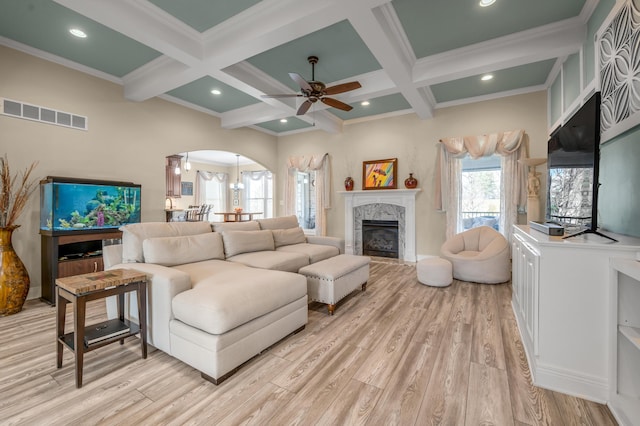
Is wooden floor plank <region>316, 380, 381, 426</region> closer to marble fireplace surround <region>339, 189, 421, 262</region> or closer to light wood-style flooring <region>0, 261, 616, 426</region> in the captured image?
light wood-style flooring <region>0, 261, 616, 426</region>

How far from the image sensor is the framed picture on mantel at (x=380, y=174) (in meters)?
5.79

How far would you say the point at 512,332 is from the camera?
8.13 feet

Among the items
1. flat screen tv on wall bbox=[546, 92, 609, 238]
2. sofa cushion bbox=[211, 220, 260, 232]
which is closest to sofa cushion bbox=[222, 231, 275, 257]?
sofa cushion bbox=[211, 220, 260, 232]

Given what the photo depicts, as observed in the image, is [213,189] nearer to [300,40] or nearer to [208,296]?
[300,40]

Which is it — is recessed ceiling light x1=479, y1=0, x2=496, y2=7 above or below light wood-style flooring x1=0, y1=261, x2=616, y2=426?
above

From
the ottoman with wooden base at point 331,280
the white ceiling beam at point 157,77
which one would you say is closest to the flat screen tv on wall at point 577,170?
the ottoman with wooden base at point 331,280

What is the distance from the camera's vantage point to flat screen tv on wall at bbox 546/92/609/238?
1.80 metres

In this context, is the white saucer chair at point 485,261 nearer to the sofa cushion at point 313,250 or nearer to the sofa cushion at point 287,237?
the sofa cushion at point 313,250

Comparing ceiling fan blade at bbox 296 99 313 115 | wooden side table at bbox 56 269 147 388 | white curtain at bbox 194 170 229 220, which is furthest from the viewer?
white curtain at bbox 194 170 229 220

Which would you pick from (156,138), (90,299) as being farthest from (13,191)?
(90,299)

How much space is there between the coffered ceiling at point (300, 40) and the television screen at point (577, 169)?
4.71ft

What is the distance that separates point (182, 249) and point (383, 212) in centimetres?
422

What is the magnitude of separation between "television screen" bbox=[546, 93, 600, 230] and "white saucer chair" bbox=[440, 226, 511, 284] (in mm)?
1413

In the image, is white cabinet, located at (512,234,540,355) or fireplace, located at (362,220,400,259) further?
fireplace, located at (362,220,400,259)
